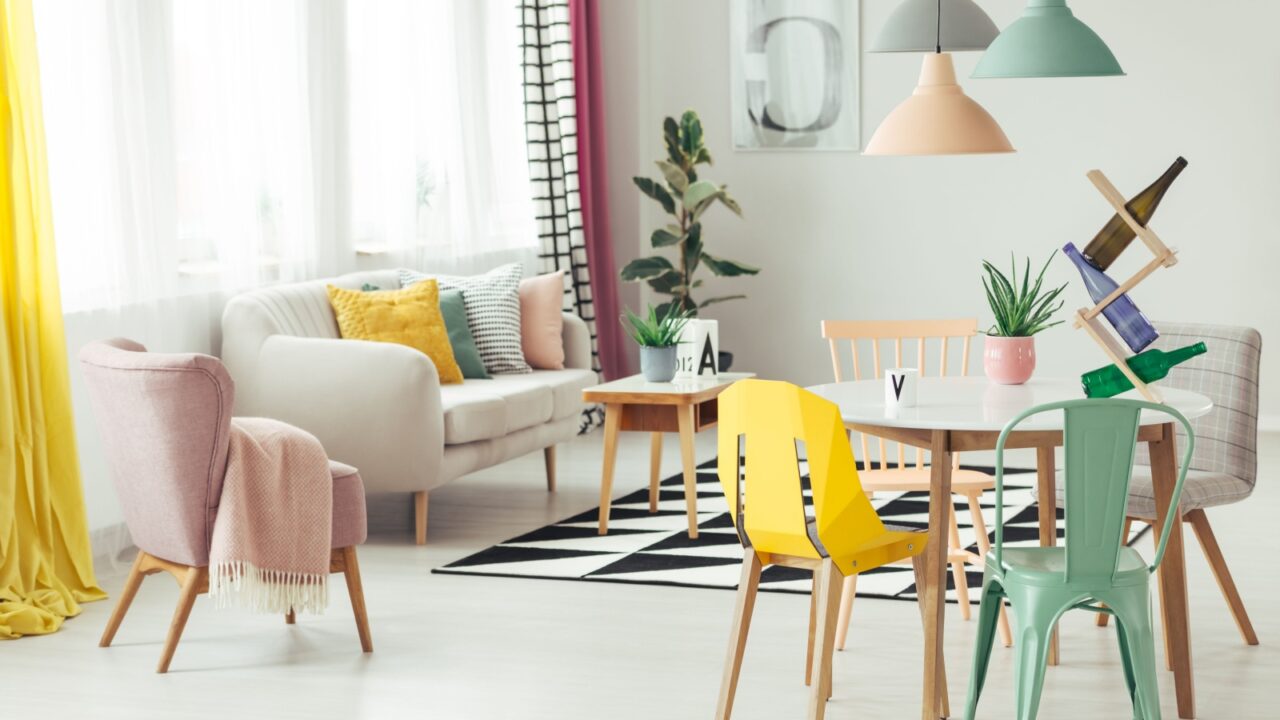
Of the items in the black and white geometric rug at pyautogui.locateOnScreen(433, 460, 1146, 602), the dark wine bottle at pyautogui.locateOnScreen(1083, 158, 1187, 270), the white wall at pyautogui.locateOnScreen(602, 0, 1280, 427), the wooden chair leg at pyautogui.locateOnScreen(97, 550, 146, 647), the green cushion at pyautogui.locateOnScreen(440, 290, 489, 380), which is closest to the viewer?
the dark wine bottle at pyautogui.locateOnScreen(1083, 158, 1187, 270)

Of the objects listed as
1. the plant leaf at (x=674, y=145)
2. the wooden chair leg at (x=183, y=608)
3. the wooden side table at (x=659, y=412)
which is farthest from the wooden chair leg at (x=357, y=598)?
the plant leaf at (x=674, y=145)

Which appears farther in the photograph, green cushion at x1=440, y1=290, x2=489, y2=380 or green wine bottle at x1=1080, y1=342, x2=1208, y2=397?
green cushion at x1=440, y1=290, x2=489, y2=380

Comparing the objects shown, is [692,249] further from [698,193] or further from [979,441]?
[979,441]

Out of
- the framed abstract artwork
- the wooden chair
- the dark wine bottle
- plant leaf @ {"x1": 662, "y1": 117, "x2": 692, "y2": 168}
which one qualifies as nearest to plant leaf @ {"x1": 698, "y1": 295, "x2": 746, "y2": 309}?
plant leaf @ {"x1": 662, "y1": 117, "x2": 692, "y2": 168}

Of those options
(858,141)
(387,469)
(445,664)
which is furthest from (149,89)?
(858,141)

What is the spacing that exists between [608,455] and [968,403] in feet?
6.57

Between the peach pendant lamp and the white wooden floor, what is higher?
the peach pendant lamp

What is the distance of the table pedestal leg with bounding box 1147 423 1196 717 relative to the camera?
333 centimetres

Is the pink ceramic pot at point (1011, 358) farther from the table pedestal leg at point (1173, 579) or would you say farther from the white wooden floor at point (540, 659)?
the white wooden floor at point (540, 659)

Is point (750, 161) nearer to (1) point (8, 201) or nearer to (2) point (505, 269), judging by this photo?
(2) point (505, 269)

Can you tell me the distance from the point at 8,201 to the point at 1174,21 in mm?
5198

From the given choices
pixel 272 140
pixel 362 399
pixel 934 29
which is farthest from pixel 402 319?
pixel 934 29

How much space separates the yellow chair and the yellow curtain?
2.06 metres

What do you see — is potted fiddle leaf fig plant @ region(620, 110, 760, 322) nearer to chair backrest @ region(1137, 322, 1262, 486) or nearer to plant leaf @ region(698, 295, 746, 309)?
plant leaf @ region(698, 295, 746, 309)
